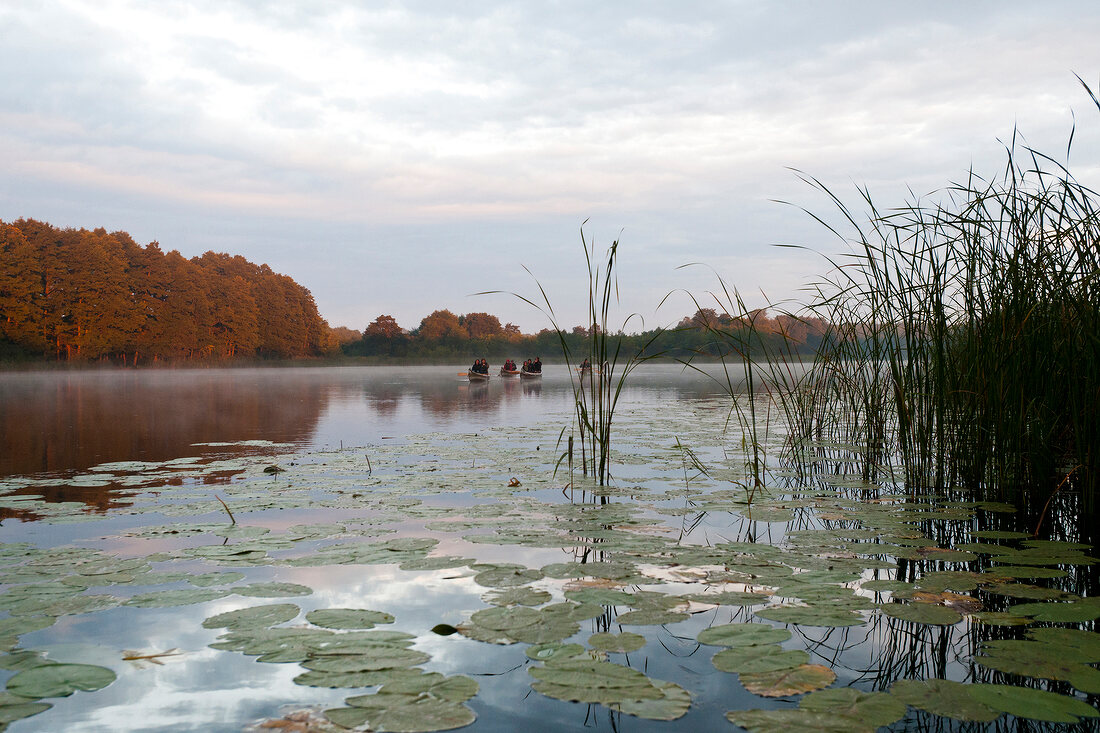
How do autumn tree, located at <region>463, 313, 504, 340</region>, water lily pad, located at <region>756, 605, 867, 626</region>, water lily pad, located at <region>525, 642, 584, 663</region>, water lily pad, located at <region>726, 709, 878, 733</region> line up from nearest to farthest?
water lily pad, located at <region>726, 709, 878, 733</region>, water lily pad, located at <region>525, 642, 584, 663</region>, water lily pad, located at <region>756, 605, 867, 626</region>, autumn tree, located at <region>463, 313, 504, 340</region>

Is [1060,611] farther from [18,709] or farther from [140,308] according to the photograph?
[140,308]

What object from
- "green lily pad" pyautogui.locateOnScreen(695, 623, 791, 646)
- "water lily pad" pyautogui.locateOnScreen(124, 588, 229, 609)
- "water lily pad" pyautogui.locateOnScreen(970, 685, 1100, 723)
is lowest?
"water lily pad" pyautogui.locateOnScreen(124, 588, 229, 609)

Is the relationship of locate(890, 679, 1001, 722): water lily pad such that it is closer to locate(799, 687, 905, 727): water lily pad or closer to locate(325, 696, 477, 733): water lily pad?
locate(799, 687, 905, 727): water lily pad

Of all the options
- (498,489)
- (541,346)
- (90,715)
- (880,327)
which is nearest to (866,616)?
(90,715)

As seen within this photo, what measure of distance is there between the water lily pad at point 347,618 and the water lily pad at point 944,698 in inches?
52.9

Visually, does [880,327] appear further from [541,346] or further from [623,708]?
[541,346]

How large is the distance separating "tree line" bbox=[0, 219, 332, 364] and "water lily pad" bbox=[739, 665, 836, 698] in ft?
164

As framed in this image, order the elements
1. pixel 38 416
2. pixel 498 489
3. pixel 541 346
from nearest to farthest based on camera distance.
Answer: pixel 498 489 → pixel 38 416 → pixel 541 346

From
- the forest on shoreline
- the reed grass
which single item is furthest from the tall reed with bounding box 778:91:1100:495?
the forest on shoreline

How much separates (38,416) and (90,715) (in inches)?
470

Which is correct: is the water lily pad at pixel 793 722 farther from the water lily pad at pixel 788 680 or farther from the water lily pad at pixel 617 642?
the water lily pad at pixel 617 642

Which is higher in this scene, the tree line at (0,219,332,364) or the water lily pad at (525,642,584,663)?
the tree line at (0,219,332,364)

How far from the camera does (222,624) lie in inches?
81.3

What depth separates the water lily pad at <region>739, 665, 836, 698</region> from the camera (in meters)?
1.58
